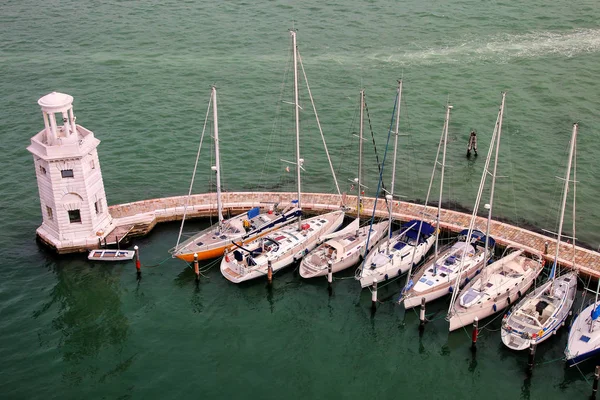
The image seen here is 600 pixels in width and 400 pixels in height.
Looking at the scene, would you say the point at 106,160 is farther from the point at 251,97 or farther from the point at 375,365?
the point at 375,365

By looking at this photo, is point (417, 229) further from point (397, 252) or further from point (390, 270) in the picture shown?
point (390, 270)

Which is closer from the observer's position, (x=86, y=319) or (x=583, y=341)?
(x=583, y=341)

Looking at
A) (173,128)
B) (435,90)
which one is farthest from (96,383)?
(435,90)

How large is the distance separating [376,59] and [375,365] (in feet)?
191

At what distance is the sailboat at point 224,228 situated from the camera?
63656 mm

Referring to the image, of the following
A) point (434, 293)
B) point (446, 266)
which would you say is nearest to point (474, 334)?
point (434, 293)

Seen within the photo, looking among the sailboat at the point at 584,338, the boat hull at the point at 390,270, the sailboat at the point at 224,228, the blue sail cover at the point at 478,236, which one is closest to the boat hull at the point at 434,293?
the boat hull at the point at 390,270

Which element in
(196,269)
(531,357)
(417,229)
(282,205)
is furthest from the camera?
(282,205)

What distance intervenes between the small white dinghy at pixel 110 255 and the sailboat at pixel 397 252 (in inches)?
760

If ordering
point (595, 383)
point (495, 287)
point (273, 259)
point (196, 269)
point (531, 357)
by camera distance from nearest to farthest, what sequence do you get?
point (595, 383) → point (531, 357) → point (495, 287) → point (196, 269) → point (273, 259)

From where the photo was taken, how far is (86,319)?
59656mm

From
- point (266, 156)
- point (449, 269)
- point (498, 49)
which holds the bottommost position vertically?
point (449, 269)

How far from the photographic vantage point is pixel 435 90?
95.9 meters

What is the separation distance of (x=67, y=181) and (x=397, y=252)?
90.4 ft
